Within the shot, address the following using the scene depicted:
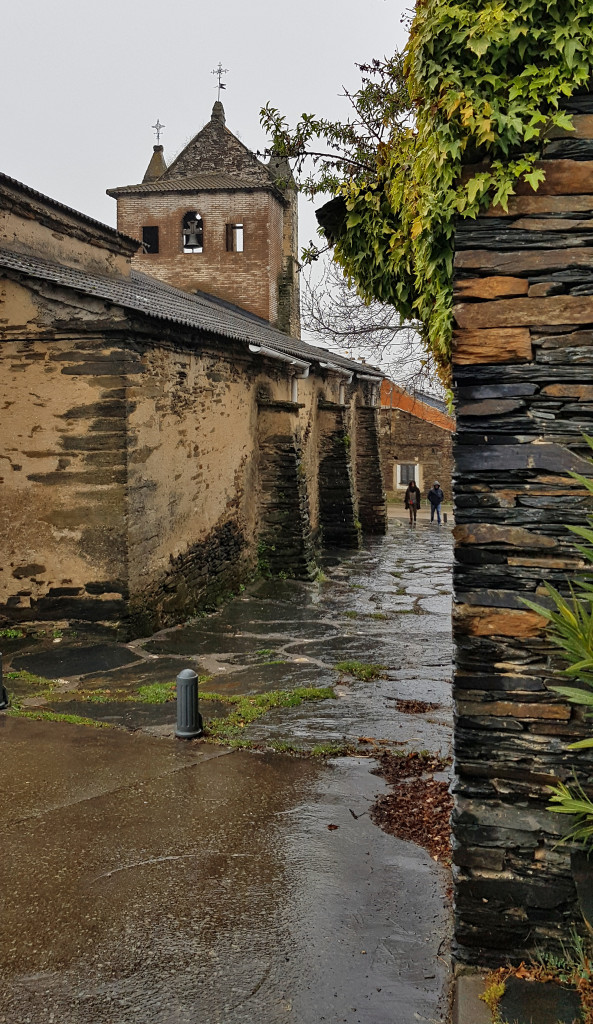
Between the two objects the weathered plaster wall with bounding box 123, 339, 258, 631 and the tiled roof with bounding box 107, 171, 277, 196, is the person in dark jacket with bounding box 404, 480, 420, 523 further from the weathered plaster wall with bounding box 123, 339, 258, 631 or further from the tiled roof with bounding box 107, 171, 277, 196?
the weathered plaster wall with bounding box 123, 339, 258, 631

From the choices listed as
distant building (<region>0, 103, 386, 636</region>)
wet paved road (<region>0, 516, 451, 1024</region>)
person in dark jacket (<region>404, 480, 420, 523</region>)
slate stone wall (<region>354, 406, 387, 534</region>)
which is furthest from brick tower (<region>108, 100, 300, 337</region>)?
wet paved road (<region>0, 516, 451, 1024</region>)

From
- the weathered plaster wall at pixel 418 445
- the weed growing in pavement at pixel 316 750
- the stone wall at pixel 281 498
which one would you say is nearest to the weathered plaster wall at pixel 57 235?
the stone wall at pixel 281 498

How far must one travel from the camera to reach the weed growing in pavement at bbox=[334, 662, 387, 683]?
8.78 meters

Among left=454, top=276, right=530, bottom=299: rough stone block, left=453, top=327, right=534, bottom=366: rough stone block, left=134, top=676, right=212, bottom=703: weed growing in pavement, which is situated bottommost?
left=134, top=676, right=212, bottom=703: weed growing in pavement

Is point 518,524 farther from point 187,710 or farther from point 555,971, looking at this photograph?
point 187,710

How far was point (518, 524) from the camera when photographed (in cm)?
339

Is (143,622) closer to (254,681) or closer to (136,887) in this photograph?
(254,681)

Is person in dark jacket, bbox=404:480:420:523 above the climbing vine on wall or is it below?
below

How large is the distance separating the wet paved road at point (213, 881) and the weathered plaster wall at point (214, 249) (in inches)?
767

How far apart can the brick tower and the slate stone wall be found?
434 centimetres

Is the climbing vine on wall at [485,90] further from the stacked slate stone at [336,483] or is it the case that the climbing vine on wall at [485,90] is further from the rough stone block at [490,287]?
the stacked slate stone at [336,483]

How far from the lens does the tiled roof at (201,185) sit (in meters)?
25.2

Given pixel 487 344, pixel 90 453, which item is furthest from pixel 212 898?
pixel 90 453

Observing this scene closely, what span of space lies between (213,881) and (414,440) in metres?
27.7
